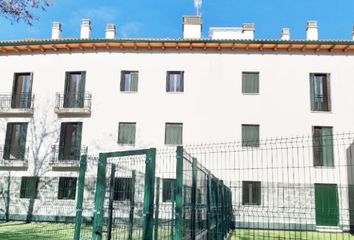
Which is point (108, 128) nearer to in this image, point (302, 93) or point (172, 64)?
point (172, 64)

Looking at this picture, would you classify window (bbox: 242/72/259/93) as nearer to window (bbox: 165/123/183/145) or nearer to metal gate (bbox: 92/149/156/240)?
window (bbox: 165/123/183/145)

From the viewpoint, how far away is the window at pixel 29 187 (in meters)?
24.3

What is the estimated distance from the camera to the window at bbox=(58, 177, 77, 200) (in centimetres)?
2377

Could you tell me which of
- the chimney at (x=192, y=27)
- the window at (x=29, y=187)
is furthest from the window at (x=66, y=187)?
the chimney at (x=192, y=27)

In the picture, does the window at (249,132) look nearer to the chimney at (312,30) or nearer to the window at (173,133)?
the window at (173,133)

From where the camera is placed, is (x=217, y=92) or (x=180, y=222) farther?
(x=217, y=92)

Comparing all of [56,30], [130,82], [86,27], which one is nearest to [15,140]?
[130,82]

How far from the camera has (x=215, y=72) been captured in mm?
24344

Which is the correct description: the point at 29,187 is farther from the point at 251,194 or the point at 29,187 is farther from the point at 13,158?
the point at 251,194

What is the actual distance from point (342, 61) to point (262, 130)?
6430 millimetres

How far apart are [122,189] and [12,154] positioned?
699 inches

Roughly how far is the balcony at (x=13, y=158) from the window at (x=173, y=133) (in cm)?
878

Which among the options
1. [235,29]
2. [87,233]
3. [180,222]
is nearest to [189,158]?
[180,222]

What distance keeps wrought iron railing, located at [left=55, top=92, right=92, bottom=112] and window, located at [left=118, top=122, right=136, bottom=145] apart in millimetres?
2507
